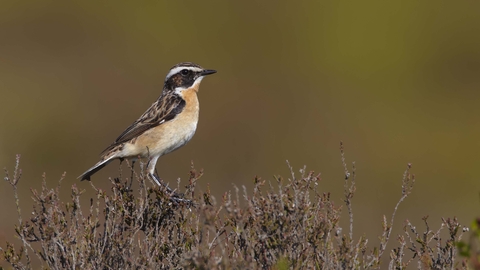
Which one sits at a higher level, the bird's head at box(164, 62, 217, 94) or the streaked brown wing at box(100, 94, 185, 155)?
the bird's head at box(164, 62, 217, 94)

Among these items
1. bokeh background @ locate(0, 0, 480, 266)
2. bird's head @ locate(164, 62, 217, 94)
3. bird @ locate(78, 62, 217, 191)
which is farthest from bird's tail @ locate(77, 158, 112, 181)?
bokeh background @ locate(0, 0, 480, 266)

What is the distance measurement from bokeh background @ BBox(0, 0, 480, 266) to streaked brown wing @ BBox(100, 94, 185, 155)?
530 cm

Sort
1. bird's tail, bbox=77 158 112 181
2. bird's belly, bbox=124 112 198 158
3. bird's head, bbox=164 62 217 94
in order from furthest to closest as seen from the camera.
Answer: bird's head, bbox=164 62 217 94 < bird's belly, bbox=124 112 198 158 < bird's tail, bbox=77 158 112 181

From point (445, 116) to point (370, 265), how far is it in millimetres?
15910

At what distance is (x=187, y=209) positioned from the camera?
6.02m

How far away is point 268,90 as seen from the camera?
21203 mm

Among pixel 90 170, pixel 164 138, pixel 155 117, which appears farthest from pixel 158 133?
pixel 90 170

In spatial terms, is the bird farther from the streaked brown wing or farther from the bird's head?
the bird's head

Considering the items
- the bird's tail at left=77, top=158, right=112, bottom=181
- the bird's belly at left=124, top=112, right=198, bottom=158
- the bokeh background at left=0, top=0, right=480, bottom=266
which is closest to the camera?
the bird's tail at left=77, top=158, right=112, bottom=181

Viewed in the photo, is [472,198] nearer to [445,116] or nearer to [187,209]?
[445,116]

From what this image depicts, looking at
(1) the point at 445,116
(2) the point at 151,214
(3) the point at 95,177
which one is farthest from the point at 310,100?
(2) the point at 151,214

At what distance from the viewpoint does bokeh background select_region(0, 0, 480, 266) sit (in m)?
16.9

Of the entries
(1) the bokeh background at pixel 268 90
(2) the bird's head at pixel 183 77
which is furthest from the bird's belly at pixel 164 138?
(1) the bokeh background at pixel 268 90

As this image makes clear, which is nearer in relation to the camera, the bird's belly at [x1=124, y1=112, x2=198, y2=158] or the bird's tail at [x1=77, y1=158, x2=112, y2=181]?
the bird's tail at [x1=77, y1=158, x2=112, y2=181]
